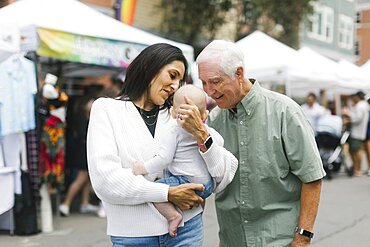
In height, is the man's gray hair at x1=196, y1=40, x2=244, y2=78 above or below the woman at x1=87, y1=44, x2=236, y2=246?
above

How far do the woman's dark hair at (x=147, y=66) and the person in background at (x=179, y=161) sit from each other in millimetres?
182

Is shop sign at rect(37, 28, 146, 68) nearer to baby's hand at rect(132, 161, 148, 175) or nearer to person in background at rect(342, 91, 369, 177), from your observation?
baby's hand at rect(132, 161, 148, 175)

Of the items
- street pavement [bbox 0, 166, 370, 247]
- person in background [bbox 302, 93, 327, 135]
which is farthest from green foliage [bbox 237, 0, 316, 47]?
street pavement [bbox 0, 166, 370, 247]

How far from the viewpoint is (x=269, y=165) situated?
7.72ft

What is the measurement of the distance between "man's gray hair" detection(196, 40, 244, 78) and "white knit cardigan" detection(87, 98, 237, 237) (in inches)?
12.5

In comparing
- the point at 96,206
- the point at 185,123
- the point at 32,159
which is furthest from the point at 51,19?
the point at 185,123

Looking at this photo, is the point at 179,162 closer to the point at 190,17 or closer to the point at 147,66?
the point at 147,66

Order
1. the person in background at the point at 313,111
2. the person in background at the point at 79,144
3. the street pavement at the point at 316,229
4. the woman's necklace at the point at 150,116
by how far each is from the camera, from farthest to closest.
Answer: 1. the person in background at the point at 313,111
2. the person in background at the point at 79,144
3. the street pavement at the point at 316,229
4. the woman's necklace at the point at 150,116

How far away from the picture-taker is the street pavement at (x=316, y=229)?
19.4 feet

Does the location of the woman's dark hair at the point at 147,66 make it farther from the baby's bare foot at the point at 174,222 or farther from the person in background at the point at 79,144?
the person in background at the point at 79,144

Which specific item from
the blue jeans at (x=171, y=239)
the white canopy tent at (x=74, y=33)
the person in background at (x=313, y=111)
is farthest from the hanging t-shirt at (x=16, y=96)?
the person in background at (x=313, y=111)

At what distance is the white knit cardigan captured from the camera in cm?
207

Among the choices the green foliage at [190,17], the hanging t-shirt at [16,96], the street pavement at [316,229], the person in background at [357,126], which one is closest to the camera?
the hanging t-shirt at [16,96]

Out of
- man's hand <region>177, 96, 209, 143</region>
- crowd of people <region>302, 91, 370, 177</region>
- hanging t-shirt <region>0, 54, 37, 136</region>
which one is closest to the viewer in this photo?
man's hand <region>177, 96, 209, 143</region>
